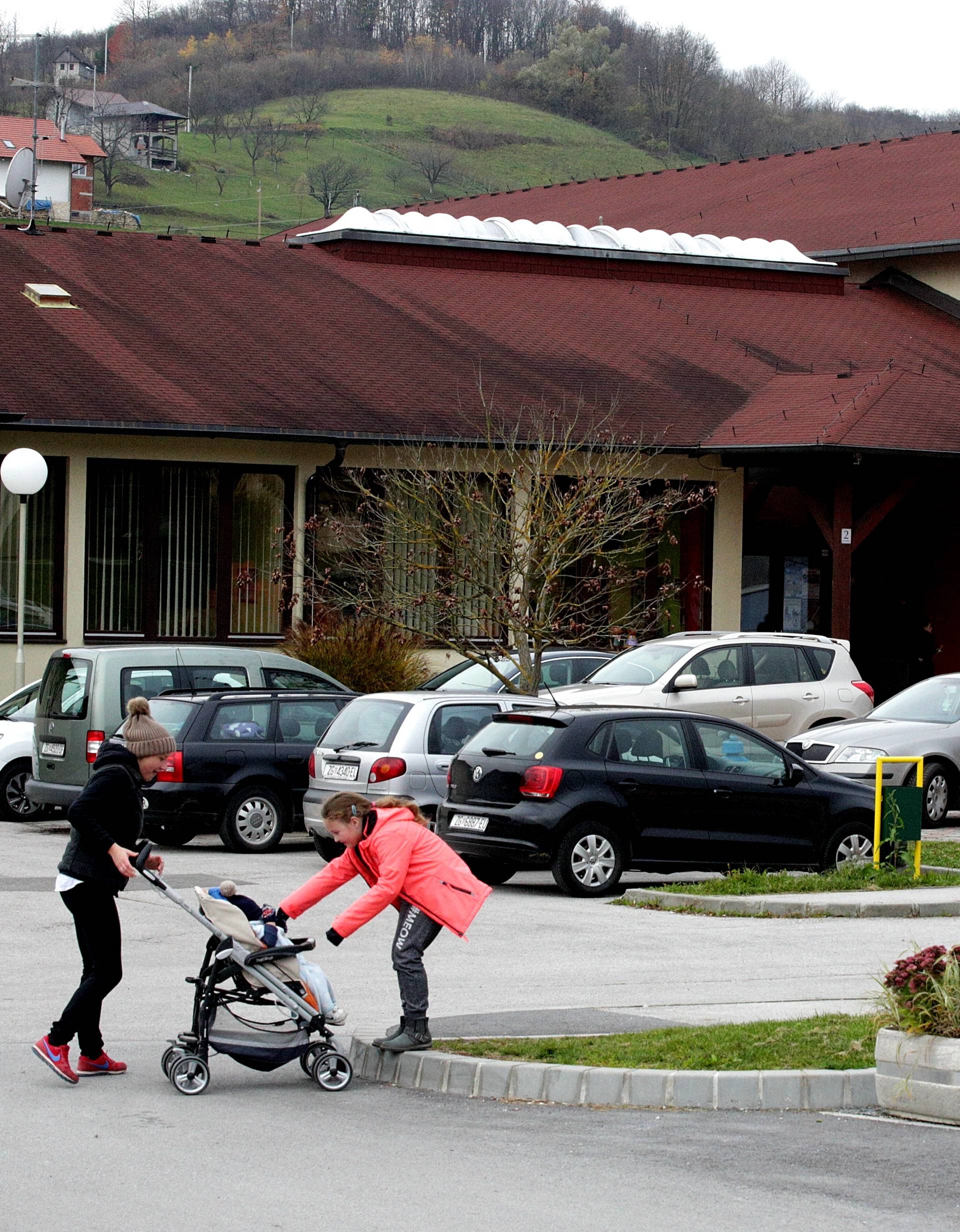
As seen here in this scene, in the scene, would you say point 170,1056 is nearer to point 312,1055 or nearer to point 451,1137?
point 312,1055

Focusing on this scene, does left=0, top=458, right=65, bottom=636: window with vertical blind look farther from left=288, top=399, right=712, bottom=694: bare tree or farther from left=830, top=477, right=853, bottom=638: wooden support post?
left=830, top=477, right=853, bottom=638: wooden support post

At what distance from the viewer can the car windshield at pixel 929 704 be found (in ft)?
71.9

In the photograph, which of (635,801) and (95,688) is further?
(95,688)

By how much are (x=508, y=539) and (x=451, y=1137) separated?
Answer: 641 inches

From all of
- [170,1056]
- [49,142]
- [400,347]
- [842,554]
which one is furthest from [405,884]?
[49,142]

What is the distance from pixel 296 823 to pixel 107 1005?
8847 mm

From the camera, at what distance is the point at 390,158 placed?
127125 mm

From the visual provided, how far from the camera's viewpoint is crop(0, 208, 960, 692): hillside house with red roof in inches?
1110

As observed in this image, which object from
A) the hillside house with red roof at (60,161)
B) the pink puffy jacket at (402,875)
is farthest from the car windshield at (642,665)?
the hillside house with red roof at (60,161)

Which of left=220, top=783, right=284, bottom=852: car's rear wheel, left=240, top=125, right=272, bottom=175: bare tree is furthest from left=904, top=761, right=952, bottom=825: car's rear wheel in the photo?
left=240, top=125, right=272, bottom=175: bare tree

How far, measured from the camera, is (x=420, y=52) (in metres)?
140

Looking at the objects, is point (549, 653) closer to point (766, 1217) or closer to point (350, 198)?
point (766, 1217)

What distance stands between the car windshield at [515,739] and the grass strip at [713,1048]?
6.45 metres

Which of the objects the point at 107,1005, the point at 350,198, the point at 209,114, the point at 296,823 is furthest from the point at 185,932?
the point at 209,114
